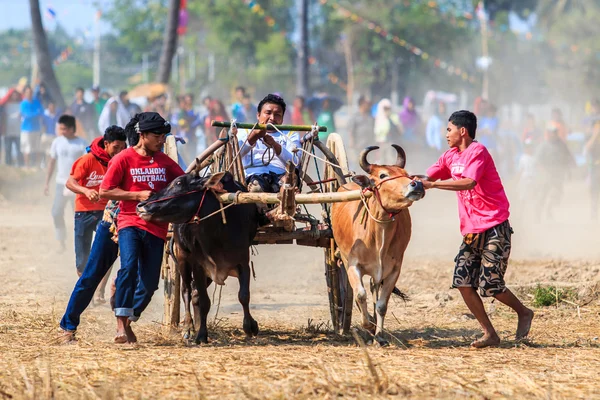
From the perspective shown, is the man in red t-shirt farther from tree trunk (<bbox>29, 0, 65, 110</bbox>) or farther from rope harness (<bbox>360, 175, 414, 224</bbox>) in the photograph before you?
tree trunk (<bbox>29, 0, 65, 110</bbox>)

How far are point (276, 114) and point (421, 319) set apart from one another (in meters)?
2.64

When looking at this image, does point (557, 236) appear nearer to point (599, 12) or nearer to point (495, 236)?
point (495, 236)

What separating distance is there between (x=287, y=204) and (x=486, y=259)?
1.70 metres

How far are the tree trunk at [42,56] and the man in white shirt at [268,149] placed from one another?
2104 centimetres

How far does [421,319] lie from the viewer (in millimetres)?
10781

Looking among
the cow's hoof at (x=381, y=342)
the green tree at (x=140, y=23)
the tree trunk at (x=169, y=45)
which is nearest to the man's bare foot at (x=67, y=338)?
the cow's hoof at (x=381, y=342)

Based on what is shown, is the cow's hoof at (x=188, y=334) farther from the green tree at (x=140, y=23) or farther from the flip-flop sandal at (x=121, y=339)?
the green tree at (x=140, y=23)

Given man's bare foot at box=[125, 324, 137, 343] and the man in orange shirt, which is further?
the man in orange shirt

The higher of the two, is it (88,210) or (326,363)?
(88,210)

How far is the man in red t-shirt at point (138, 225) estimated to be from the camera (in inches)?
328

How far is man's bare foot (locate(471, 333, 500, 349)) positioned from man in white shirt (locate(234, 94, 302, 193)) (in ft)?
7.44

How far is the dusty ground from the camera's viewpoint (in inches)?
255

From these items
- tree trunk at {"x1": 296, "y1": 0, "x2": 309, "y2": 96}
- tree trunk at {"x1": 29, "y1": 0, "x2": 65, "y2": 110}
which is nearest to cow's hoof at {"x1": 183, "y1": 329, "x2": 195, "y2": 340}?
tree trunk at {"x1": 29, "y1": 0, "x2": 65, "y2": 110}

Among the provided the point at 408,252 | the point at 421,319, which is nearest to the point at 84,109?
the point at 408,252
